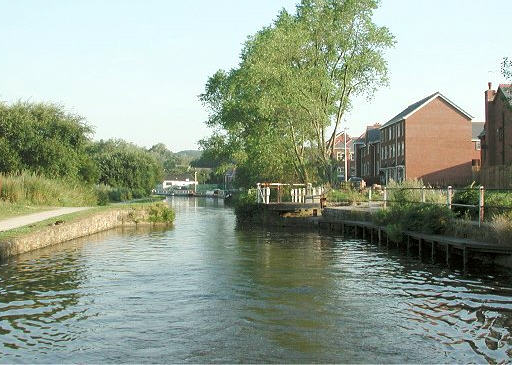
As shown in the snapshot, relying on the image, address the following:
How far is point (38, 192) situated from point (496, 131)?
37334 mm

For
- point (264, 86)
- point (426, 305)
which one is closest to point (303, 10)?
point (264, 86)

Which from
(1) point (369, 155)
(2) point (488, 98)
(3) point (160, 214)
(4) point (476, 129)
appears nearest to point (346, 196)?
(3) point (160, 214)

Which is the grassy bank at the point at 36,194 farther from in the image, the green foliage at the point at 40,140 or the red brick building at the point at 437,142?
the red brick building at the point at 437,142

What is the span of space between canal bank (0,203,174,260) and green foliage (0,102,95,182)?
8580 mm

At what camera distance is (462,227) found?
19.2 metres

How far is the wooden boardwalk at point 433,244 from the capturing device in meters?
16.7

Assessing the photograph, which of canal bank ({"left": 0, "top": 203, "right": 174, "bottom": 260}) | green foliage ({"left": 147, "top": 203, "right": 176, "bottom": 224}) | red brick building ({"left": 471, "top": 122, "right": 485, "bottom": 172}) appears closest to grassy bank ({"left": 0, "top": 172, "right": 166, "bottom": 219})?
canal bank ({"left": 0, "top": 203, "right": 174, "bottom": 260})

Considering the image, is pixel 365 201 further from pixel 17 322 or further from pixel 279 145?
pixel 17 322

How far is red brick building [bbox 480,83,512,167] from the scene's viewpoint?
48234 mm

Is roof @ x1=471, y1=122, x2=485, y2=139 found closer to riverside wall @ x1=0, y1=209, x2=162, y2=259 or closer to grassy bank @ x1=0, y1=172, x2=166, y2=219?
grassy bank @ x1=0, y1=172, x2=166, y2=219

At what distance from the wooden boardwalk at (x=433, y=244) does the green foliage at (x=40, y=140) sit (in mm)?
21757

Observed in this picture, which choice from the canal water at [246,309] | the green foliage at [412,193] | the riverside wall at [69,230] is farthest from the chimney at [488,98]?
the canal water at [246,309]

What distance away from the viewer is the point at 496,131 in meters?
51.1

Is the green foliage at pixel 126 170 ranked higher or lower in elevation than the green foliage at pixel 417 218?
higher
